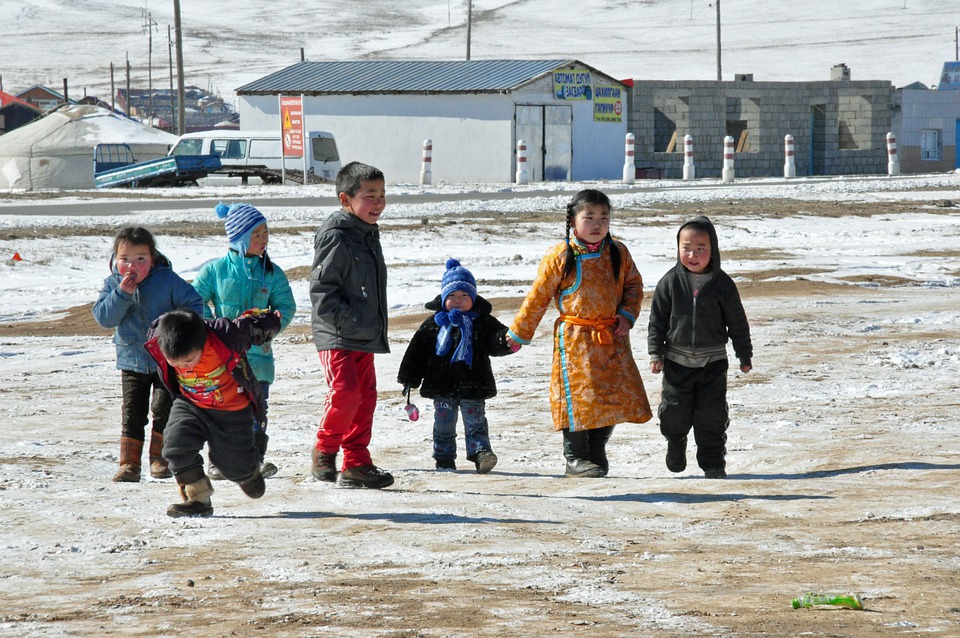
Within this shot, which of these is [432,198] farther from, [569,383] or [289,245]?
[569,383]

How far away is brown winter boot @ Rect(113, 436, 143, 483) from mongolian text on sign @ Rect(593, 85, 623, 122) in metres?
32.4

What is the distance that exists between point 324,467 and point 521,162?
28.3m

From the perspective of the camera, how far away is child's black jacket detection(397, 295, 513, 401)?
670 centimetres

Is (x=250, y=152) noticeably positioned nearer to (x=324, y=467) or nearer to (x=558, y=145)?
(x=558, y=145)

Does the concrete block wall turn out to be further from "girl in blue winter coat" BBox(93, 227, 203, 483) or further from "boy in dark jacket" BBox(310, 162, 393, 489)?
"girl in blue winter coat" BBox(93, 227, 203, 483)

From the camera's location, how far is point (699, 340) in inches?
244

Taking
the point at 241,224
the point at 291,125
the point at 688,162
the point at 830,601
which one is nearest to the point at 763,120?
the point at 688,162

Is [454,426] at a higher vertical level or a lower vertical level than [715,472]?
higher

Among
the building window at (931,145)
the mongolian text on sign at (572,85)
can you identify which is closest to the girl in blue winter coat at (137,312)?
the mongolian text on sign at (572,85)

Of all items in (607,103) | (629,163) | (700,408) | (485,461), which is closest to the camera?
(700,408)

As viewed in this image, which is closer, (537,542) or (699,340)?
(537,542)

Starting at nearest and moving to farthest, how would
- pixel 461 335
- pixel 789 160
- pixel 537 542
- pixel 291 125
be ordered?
1. pixel 537 542
2. pixel 461 335
3. pixel 291 125
4. pixel 789 160

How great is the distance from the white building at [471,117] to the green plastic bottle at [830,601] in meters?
32.2

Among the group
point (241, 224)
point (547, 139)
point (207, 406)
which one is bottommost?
point (207, 406)
